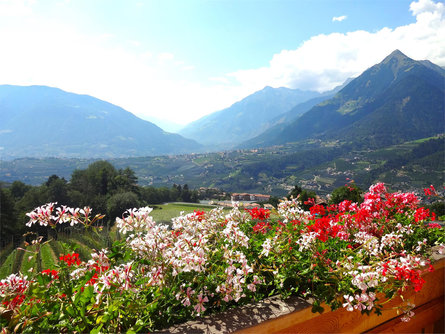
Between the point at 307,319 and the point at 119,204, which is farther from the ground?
the point at 307,319

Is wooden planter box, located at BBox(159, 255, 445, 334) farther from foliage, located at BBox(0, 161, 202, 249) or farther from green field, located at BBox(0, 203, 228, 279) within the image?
foliage, located at BBox(0, 161, 202, 249)

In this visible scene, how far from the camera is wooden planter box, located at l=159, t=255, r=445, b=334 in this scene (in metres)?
1.16

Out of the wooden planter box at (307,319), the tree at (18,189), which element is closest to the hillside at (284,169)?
the tree at (18,189)

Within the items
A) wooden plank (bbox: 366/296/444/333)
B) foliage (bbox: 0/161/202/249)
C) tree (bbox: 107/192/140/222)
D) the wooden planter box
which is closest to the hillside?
foliage (bbox: 0/161/202/249)

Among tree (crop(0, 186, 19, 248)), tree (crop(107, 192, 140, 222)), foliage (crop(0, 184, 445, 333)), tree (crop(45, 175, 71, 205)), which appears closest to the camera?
foliage (crop(0, 184, 445, 333))

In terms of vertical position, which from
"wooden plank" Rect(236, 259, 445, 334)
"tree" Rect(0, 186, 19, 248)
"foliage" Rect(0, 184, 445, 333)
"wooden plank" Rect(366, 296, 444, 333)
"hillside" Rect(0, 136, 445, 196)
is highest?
"foliage" Rect(0, 184, 445, 333)

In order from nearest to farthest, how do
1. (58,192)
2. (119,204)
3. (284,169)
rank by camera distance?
1. (119,204)
2. (58,192)
3. (284,169)

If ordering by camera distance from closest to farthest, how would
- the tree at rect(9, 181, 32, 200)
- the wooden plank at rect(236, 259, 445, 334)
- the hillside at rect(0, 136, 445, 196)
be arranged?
1. the wooden plank at rect(236, 259, 445, 334)
2. the tree at rect(9, 181, 32, 200)
3. the hillside at rect(0, 136, 445, 196)

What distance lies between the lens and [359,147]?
6594 inches

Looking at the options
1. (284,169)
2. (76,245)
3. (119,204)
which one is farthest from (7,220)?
(284,169)

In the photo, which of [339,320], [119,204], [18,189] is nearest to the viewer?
[339,320]

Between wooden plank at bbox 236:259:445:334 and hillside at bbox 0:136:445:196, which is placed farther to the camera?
hillside at bbox 0:136:445:196

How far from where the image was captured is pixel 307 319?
1.34 m

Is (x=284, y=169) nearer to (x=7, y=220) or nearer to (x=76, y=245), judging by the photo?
(x=7, y=220)
